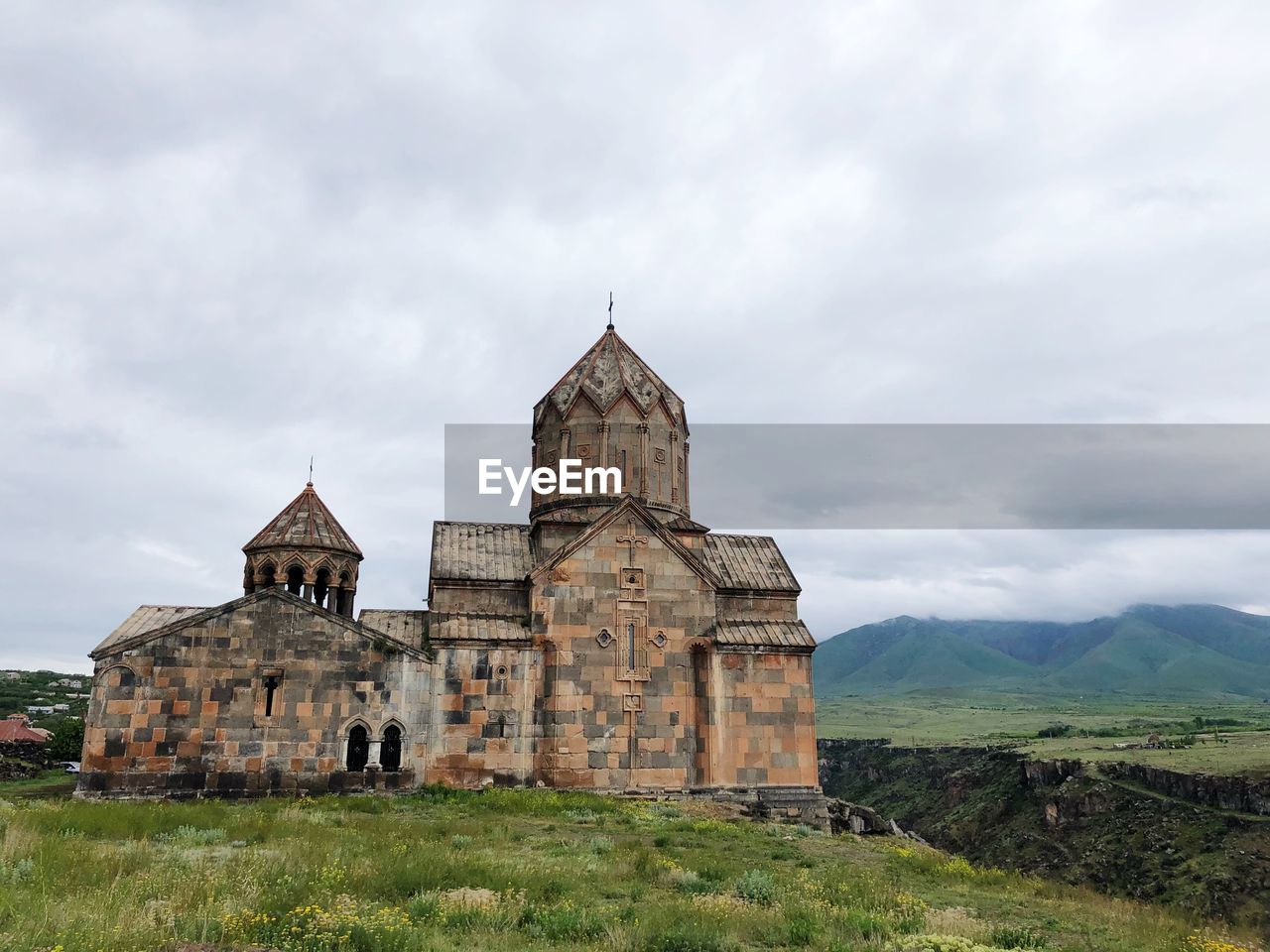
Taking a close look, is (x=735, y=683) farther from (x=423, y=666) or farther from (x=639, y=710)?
(x=423, y=666)

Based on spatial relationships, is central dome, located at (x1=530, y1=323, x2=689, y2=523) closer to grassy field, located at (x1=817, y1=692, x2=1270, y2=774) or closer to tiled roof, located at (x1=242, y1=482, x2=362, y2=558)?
tiled roof, located at (x1=242, y1=482, x2=362, y2=558)

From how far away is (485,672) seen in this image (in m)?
15.8

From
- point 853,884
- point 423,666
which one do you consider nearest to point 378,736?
point 423,666

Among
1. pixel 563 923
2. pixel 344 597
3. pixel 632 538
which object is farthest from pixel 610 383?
pixel 563 923

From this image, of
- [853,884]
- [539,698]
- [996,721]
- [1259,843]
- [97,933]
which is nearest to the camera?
[97,933]

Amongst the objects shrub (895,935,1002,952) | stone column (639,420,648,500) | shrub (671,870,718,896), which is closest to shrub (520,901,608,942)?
shrub (671,870,718,896)

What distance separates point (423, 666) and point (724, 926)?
10220 millimetres

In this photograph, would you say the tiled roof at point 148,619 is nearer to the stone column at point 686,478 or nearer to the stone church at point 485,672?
the stone church at point 485,672

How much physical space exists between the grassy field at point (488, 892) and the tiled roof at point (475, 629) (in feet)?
13.4

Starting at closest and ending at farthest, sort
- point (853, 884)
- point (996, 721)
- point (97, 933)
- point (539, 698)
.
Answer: point (97, 933) → point (853, 884) → point (539, 698) → point (996, 721)

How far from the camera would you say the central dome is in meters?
18.6

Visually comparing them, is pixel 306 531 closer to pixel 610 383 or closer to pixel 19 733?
pixel 610 383

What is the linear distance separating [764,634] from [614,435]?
5.18 metres

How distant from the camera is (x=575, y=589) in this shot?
16.4m
